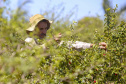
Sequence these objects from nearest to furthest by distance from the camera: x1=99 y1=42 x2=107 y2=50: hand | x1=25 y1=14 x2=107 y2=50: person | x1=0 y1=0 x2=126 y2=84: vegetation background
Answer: x1=0 y1=0 x2=126 y2=84: vegetation background, x1=25 y1=14 x2=107 y2=50: person, x1=99 y1=42 x2=107 y2=50: hand

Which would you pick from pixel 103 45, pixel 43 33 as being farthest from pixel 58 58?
pixel 43 33

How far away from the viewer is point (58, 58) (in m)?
2.29

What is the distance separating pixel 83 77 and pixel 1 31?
A: 1.36 m

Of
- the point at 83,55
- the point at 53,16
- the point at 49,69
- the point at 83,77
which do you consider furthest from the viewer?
the point at 53,16

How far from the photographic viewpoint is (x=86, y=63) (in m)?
2.75

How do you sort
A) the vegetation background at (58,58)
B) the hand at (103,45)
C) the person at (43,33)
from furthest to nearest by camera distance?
1. the hand at (103,45)
2. the person at (43,33)
3. the vegetation background at (58,58)

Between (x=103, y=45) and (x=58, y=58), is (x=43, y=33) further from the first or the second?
(x=58, y=58)

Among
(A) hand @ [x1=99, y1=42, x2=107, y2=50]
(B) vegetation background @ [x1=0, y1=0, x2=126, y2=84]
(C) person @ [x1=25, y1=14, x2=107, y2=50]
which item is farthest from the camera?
(A) hand @ [x1=99, y1=42, x2=107, y2=50]

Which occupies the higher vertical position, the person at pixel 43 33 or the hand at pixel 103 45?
the person at pixel 43 33

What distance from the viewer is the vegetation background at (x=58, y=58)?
1622 mm

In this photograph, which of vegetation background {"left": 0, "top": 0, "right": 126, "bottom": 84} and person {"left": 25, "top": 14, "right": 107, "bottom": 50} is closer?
vegetation background {"left": 0, "top": 0, "right": 126, "bottom": 84}

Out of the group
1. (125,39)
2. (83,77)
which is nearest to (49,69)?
(83,77)

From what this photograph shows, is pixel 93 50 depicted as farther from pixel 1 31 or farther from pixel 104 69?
pixel 1 31

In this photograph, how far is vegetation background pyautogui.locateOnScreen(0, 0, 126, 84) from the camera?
1.62 meters
